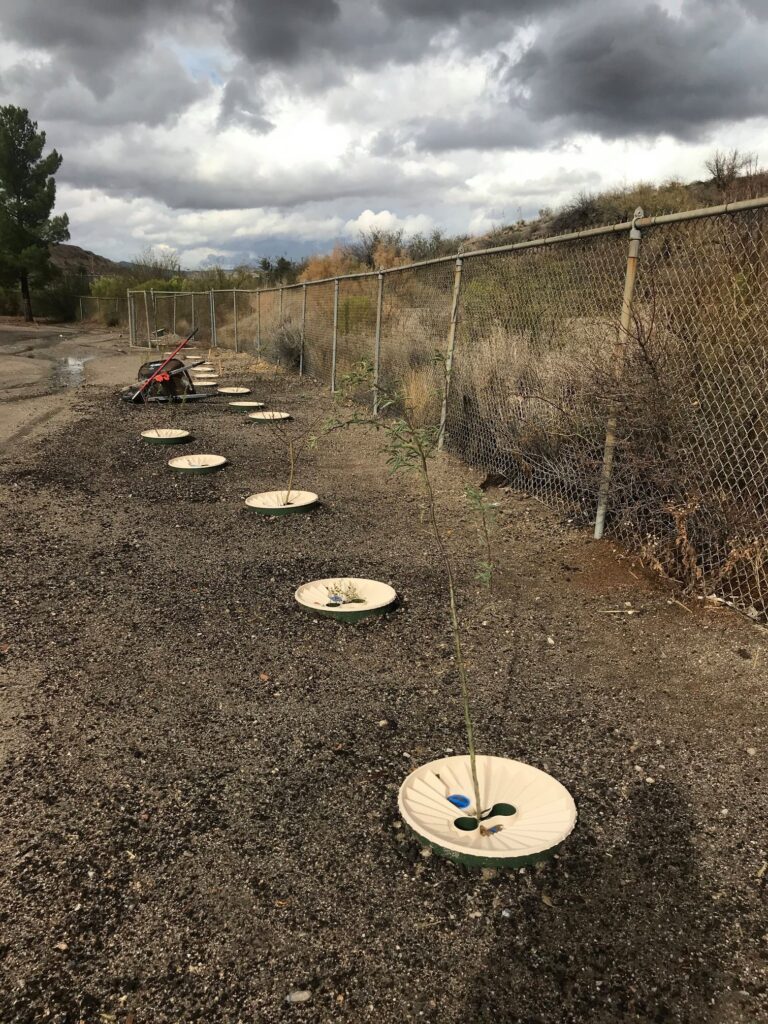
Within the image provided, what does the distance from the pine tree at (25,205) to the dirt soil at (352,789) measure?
44.1 metres

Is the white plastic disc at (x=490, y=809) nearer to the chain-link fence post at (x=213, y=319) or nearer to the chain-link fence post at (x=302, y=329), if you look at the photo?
the chain-link fence post at (x=302, y=329)

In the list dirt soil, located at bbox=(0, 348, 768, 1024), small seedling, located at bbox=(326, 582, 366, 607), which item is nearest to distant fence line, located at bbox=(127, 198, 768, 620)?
dirt soil, located at bbox=(0, 348, 768, 1024)

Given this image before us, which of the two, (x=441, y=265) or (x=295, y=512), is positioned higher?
(x=441, y=265)

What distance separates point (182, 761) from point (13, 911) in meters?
0.75

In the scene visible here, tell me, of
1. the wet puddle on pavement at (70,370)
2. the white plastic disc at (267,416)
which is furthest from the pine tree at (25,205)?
the white plastic disc at (267,416)

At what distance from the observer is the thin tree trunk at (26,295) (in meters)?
42.1

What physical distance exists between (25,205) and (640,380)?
48.2 metres

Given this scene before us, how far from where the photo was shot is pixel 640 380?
168 inches

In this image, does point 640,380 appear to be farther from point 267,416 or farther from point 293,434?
point 267,416

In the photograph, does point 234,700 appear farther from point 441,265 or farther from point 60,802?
point 441,265

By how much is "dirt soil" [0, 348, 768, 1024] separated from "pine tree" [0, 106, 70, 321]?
44.1 meters

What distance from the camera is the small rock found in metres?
1.71

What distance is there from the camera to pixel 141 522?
5645 mm

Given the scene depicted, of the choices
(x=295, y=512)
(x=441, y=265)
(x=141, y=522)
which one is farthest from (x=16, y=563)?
(x=441, y=265)
